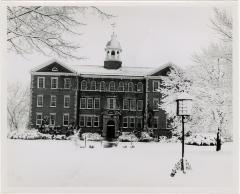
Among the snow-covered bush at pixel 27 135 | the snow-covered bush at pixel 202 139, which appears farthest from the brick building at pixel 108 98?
the snow-covered bush at pixel 202 139

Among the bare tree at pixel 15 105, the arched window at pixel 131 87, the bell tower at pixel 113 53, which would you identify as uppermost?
the bell tower at pixel 113 53

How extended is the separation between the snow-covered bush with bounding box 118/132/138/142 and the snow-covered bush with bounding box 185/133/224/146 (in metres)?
0.48

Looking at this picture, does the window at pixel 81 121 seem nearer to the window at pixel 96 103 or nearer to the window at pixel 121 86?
the window at pixel 96 103

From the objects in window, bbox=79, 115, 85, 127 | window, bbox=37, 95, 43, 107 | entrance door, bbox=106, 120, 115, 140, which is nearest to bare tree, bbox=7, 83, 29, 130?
window, bbox=37, 95, 43, 107

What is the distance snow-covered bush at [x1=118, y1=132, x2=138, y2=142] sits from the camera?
372 cm

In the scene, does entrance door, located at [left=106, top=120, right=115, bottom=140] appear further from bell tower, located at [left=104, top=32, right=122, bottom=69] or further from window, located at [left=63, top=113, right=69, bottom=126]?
bell tower, located at [left=104, top=32, right=122, bottom=69]

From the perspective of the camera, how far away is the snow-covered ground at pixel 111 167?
3588 millimetres

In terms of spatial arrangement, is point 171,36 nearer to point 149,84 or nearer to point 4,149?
point 149,84

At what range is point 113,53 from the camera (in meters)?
3.70

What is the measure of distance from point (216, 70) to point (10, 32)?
1.94m

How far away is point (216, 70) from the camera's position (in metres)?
3.79

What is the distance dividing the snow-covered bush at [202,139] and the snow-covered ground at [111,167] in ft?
0.28

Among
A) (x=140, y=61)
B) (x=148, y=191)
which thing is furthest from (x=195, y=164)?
(x=140, y=61)

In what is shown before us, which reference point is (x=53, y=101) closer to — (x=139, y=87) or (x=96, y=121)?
(x=96, y=121)
